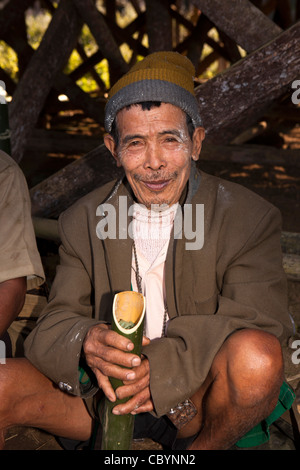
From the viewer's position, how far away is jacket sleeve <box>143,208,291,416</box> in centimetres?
205

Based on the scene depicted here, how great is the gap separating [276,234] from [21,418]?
1.25m

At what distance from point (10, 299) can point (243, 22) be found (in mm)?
2061

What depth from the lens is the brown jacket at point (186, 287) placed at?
6.82 ft

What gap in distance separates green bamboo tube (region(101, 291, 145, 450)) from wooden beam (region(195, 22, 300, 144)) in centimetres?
148

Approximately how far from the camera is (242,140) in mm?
6461

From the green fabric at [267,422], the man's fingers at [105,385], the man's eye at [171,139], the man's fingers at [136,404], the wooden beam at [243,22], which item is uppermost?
the wooden beam at [243,22]

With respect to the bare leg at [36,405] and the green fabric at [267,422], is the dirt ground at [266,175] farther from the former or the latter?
the bare leg at [36,405]

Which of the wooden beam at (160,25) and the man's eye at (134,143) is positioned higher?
the wooden beam at (160,25)

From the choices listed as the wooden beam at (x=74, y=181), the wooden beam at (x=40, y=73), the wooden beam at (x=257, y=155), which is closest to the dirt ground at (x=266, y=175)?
the wooden beam at (x=257, y=155)

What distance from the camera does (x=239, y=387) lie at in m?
2.00

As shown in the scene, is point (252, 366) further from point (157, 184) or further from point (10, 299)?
point (10, 299)

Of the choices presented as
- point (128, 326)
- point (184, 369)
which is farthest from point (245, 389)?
point (128, 326)

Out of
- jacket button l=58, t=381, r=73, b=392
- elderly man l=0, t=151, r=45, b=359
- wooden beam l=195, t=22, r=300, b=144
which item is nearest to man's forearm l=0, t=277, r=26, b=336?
elderly man l=0, t=151, r=45, b=359

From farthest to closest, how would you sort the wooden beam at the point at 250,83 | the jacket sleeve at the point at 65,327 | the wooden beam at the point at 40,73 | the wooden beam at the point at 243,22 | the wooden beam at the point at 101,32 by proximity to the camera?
1. the wooden beam at the point at 101,32
2. the wooden beam at the point at 40,73
3. the wooden beam at the point at 243,22
4. the wooden beam at the point at 250,83
5. the jacket sleeve at the point at 65,327
